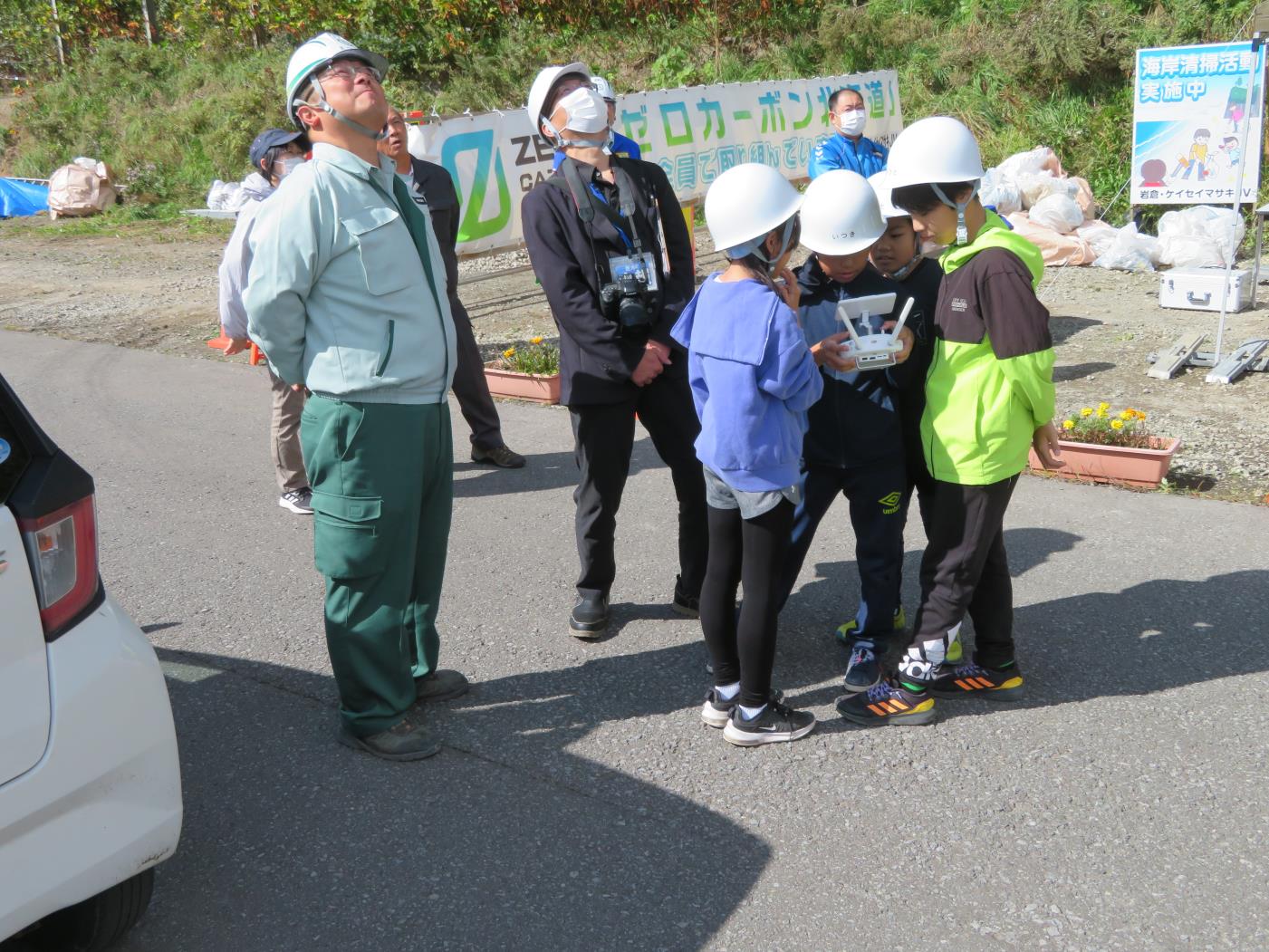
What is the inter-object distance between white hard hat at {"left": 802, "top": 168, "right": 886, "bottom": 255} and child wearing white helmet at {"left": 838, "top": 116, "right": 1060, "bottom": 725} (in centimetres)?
11

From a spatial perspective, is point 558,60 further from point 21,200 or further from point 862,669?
point 862,669

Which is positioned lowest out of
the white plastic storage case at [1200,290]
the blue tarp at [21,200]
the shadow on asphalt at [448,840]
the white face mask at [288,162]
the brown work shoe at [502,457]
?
the shadow on asphalt at [448,840]

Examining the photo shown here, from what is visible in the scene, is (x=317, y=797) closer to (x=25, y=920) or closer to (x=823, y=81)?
(x=25, y=920)

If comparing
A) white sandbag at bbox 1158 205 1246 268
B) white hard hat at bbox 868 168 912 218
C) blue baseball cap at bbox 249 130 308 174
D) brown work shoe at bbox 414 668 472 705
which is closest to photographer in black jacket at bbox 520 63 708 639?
brown work shoe at bbox 414 668 472 705

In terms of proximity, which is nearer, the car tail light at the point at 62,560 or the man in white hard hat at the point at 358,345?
the car tail light at the point at 62,560

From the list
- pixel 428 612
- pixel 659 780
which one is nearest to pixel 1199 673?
pixel 659 780

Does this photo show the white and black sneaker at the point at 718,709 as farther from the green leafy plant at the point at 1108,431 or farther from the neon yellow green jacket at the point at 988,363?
the green leafy plant at the point at 1108,431

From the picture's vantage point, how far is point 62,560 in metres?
2.41

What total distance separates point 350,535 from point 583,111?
1.65 m

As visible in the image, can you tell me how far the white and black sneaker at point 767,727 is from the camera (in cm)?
352

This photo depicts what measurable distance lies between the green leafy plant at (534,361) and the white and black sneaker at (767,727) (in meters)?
4.48

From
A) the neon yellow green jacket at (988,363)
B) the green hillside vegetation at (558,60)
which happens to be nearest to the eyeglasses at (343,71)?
the neon yellow green jacket at (988,363)

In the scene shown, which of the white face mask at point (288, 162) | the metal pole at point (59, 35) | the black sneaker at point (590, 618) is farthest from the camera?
the metal pole at point (59, 35)

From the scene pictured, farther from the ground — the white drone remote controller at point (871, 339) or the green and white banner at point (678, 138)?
the green and white banner at point (678, 138)
